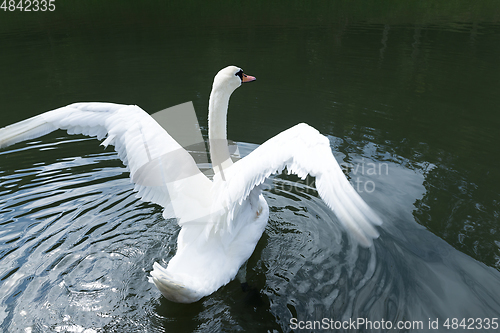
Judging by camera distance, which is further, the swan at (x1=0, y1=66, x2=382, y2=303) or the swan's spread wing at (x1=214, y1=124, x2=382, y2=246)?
the swan at (x1=0, y1=66, x2=382, y2=303)

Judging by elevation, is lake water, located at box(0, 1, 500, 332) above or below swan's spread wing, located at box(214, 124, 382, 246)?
below

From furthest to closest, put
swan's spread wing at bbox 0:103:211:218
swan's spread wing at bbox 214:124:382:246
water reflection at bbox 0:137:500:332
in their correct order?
1. swan's spread wing at bbox 0:103:211:218
2. water reflection at bbox 0:137:500:332
3. swan's spread wing at bbox 214:124:382:246

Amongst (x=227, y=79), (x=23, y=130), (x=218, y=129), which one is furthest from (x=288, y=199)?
(x=23, y=130)

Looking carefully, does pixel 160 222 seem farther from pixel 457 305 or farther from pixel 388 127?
pixel 388 127

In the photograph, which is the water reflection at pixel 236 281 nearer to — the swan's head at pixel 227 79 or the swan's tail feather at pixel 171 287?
the swan's tail feather at pixel 171 287

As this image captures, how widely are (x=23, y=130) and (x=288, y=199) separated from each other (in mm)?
3449

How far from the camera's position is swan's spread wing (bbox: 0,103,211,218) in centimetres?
426

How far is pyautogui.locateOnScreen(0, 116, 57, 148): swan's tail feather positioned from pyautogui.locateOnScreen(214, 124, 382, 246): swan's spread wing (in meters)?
2.02

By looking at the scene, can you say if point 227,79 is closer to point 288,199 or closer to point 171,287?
point 288,199

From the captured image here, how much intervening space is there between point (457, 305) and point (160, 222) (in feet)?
11.7

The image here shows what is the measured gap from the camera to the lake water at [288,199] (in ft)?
13.1

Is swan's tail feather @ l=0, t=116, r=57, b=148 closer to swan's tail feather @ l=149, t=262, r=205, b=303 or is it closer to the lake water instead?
the lake water

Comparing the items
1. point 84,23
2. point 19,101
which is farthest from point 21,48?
point 19,101

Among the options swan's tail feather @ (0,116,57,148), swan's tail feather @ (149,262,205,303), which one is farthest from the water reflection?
swan's tail feather @ (0,116,57,148)
